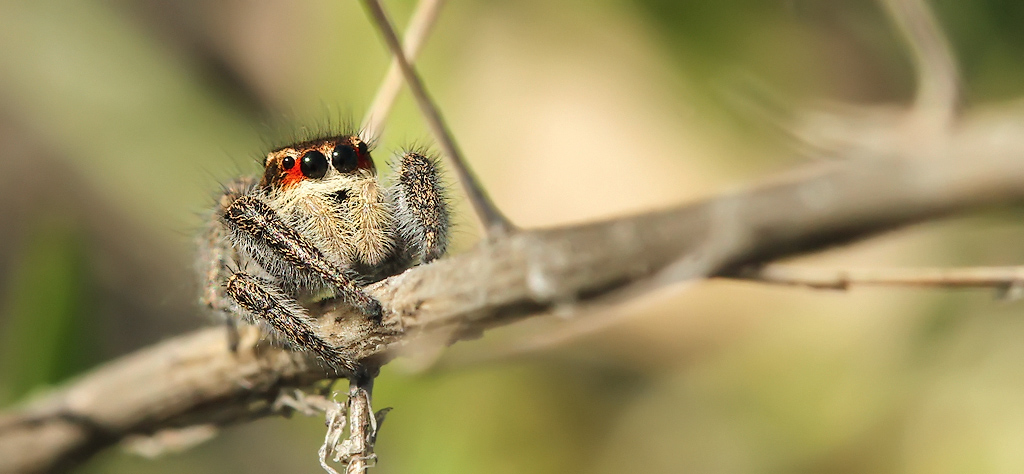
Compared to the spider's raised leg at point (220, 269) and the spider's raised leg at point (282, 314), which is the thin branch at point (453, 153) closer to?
the spider's raised leg at point (282, 314)

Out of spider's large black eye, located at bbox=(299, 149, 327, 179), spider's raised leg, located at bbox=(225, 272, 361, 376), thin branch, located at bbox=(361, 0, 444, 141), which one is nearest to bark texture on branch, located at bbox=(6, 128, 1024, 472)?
spider's raised leg, located at bbox=(225, 272, 361, 376)

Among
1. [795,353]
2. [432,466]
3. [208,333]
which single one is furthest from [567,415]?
[208,333]

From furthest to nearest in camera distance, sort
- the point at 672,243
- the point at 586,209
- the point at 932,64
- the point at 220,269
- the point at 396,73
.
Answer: the point at 586,209, the point at 396,73, the point at 220,269, the point at 932,64, the point at 672,243

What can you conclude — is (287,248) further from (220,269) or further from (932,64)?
(932,64)

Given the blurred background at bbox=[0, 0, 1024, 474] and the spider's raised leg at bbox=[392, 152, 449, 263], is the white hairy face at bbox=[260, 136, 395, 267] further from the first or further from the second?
the blurred background at bbox=[0, 0, 1024, 474]

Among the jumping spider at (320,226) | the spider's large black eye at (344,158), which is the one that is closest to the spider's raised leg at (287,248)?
the jumping spider at (320,226)

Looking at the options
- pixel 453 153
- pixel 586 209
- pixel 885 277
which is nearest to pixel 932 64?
pixel 885 277

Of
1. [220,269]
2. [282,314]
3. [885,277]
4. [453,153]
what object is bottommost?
[885,277]
